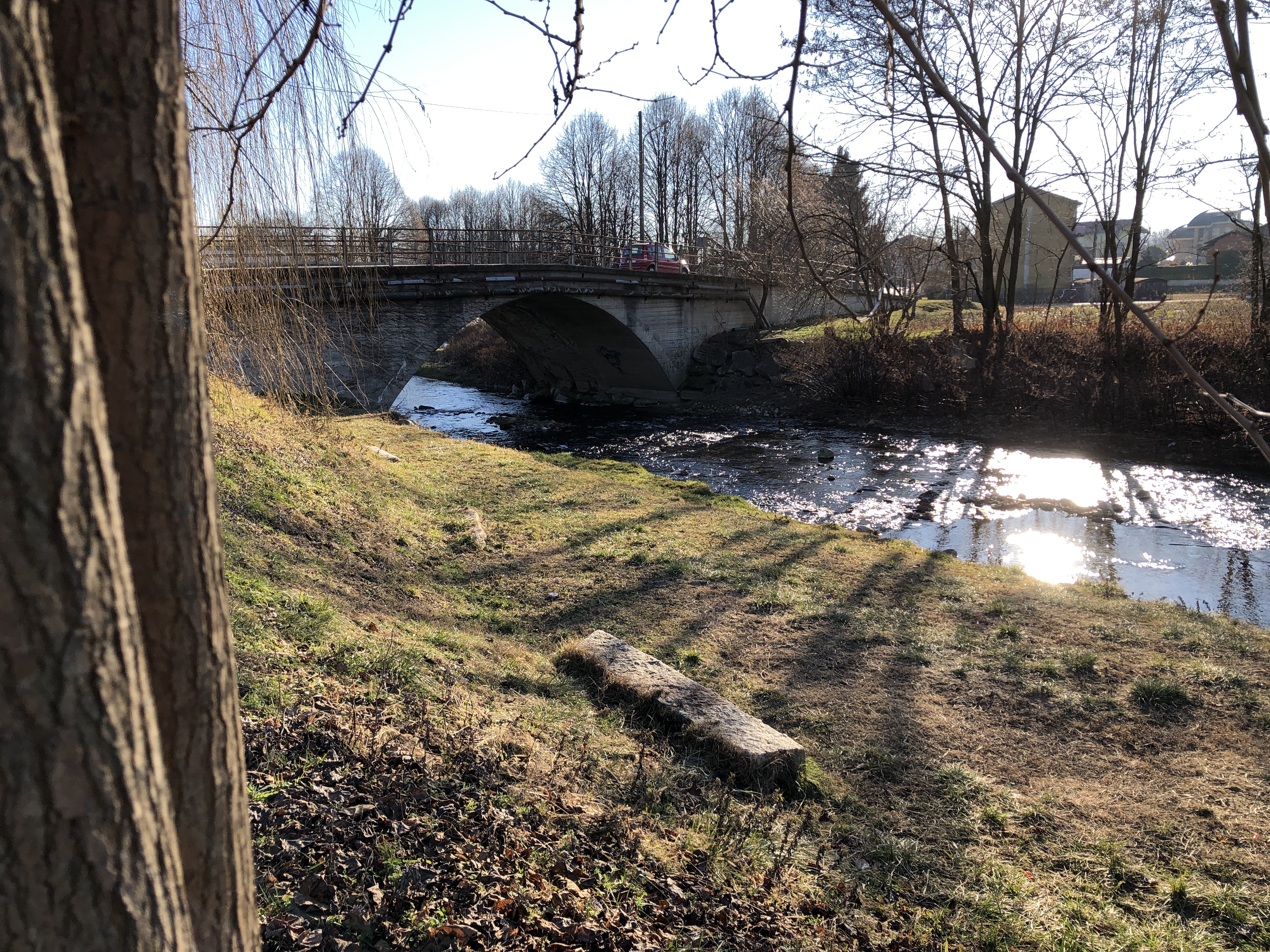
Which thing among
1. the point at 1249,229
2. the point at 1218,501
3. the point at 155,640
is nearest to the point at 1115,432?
the point at 1218,501

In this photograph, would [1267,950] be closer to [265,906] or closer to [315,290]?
[265,906]

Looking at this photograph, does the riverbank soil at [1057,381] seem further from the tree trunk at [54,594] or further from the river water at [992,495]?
the tree trunk at [54,594]

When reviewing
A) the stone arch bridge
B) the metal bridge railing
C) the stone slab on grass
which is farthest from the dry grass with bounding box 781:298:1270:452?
the stone slab on grass

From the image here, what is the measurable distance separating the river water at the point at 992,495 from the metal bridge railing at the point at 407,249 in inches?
178

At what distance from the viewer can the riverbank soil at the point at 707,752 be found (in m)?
2.94

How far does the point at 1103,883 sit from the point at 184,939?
13.6ft

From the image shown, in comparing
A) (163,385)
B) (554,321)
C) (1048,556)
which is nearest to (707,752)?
(163,385)

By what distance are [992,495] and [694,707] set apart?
1138cm

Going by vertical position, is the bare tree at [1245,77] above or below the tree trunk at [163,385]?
above

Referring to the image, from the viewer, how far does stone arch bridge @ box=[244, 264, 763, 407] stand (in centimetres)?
1658

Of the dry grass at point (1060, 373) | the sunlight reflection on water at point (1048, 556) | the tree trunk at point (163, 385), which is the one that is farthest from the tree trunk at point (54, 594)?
the dry grass at point (1060, 373)

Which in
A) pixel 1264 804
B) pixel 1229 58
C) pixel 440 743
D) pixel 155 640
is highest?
pixel 1229 58

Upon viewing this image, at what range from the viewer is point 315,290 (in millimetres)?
5926

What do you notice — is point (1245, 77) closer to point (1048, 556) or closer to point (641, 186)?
point (1048, 556)
